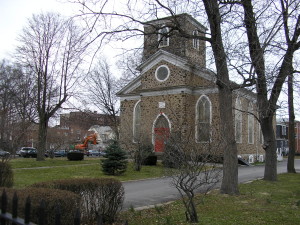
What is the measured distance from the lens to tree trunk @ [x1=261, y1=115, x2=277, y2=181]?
1681 cm

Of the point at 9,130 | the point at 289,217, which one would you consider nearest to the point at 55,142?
the point at 9,130

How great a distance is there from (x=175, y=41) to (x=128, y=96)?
16858 millimetres

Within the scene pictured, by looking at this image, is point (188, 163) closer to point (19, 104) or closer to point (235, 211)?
point (235, 211)

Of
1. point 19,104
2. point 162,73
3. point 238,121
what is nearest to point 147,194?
point 162,73

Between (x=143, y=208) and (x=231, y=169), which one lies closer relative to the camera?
(x=143, y=208)

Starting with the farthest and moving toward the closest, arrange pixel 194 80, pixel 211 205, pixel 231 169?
pixel 194 80
pixel 231 169
pixel 211 205

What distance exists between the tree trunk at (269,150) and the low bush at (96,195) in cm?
1127

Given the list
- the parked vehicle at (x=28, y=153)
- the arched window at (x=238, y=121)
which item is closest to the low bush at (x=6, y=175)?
the arched window at (x=238, y=121)

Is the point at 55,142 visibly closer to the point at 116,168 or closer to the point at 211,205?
the point at 116,168

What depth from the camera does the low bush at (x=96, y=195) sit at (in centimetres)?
691

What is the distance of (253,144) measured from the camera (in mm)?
33312

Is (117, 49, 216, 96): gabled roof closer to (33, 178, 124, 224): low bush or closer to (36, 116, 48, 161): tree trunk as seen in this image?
(36, 116, 48, 161): tree trunk

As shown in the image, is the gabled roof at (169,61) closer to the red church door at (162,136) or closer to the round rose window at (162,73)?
the round rose window at (162,73)

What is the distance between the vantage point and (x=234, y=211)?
8.84m
